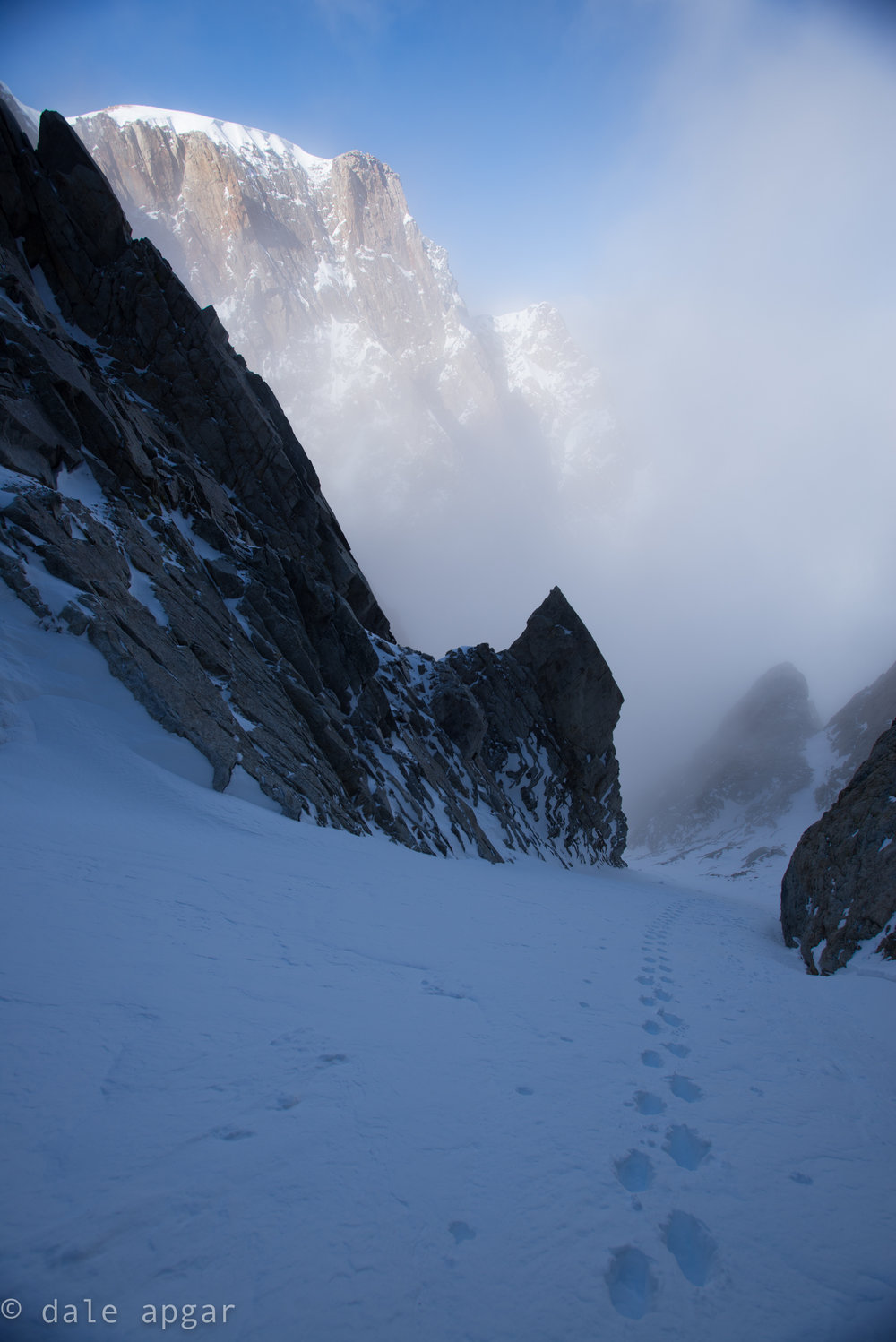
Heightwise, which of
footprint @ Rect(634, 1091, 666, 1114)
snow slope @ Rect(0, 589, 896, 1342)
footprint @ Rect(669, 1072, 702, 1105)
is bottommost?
snow slope @ Rect(0, 589, 896, 1342)

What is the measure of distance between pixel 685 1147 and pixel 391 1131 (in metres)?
2.24

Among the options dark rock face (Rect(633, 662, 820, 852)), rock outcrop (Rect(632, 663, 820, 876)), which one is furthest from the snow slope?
dark rock face (Rect(633, 662, 820, 852))

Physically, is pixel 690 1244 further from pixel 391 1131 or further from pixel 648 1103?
pixel 391 1131

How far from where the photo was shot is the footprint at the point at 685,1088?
461 cm

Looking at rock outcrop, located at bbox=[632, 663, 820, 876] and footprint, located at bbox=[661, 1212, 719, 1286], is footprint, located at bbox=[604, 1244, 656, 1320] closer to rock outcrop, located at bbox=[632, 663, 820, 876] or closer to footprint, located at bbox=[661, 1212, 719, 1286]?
footprint, located at bbox=[661, 1212, 719, 1286]

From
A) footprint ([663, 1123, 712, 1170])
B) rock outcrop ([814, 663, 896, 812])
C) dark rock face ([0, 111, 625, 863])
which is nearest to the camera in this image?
footprint ([663, 1123, 712, 1170])

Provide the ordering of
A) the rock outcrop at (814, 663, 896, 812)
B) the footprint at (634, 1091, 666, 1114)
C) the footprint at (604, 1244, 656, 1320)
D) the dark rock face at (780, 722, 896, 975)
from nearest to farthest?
the footprint at (604, 1244, 656, 1320)
the footprint at (634, 1091, 666, 1114)
the dark rock face at (780, 722, 896, 975)
the rock outcrop at (814, 663, 896, 812)

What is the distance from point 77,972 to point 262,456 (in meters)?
33.8

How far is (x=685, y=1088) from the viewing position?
474 centimetres

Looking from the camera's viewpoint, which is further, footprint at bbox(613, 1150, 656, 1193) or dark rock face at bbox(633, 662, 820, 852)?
dark rock face at bbox(633, 662, 820, 852)

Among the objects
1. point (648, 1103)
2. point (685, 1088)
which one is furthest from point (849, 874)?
point (648, 1103)

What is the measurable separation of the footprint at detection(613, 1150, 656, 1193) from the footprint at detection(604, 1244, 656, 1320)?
42 centimetres

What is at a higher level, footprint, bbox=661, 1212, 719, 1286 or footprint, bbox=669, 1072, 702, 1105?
footprint, bbox=669, 1072, 702, 1105

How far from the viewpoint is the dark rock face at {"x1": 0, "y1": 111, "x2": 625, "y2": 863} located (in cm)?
Result: 1364
